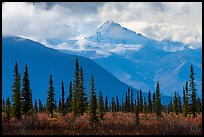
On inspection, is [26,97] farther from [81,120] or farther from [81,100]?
[81,120]

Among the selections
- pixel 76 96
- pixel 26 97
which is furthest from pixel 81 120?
pixel 76 96

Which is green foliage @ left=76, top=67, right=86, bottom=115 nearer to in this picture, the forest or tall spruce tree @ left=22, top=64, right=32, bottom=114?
the forest

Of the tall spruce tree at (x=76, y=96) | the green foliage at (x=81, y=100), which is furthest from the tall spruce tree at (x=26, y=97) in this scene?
the green foliage at (x=81, y=100)

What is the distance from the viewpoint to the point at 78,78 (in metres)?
59.8

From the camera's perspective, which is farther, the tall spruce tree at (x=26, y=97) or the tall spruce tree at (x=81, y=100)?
the tall spruce tree at (x=81, y=100)

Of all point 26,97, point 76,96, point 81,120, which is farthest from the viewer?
point 76,96

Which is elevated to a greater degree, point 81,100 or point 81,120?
point 81,100

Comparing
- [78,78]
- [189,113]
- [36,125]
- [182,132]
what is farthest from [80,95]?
[182,132]

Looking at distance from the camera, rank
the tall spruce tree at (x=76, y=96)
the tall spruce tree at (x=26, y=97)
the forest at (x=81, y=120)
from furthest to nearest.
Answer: the tall spruce tree at (x=76, y=96)
the tall spruce tree at (x=26, y=97)
the forest at (x=81, y=120)

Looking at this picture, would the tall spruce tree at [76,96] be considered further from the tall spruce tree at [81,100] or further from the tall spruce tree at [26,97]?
the tall spruce tree at [26,97]

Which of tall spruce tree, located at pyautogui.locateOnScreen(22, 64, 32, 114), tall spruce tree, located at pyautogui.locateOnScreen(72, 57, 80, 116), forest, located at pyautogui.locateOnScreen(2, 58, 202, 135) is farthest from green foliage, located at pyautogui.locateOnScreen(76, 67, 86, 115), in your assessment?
tall spruce tree, located at pyautogui.locateOnScreen(22, 64, 32, 114)

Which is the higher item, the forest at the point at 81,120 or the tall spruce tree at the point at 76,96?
the tall spruce tree at the point at 76,96

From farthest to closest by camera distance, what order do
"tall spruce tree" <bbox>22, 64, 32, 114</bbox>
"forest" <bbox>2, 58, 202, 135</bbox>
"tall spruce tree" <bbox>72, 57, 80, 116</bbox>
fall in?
"tall spruce tree" <bbox>72, 57, 80, 116</bbox>, "tall spruce tree" <bbox>22, 64, 32, 114</bbox>, "forest" <bbox>2, 58, 202, 135</bbox>

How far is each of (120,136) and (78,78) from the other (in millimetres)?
42467
